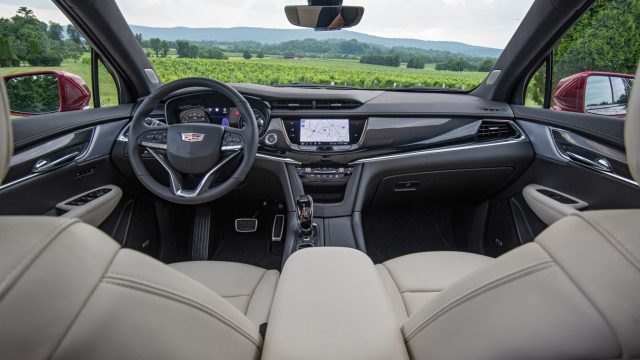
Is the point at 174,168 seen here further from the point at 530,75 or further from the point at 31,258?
the point at 530,75

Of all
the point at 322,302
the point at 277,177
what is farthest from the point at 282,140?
the point at 322,302

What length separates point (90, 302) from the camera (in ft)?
1.93

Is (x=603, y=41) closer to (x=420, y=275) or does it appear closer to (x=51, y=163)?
(x=420, y=275)

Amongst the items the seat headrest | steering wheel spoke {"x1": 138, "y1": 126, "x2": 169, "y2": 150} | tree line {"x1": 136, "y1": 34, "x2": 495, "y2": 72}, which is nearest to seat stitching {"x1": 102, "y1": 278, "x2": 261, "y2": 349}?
the seat headrest

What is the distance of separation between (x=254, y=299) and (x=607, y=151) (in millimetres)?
1722

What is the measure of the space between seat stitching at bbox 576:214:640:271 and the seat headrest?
0.96 meters

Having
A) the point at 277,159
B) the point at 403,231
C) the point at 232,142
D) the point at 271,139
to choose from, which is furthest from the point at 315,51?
the point at 403,231

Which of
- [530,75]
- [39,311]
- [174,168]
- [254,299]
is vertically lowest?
[254,299]

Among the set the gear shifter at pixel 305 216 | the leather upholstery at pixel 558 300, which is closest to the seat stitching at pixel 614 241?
the leather upholstery at pixel 558 300

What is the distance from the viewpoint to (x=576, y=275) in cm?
67

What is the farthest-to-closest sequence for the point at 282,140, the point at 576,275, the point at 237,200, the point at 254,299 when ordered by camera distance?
the point at 237,200 < the point at 282,140 < the point at 254,299 < the point at 576,275

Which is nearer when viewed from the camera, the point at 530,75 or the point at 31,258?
the point at 31,258

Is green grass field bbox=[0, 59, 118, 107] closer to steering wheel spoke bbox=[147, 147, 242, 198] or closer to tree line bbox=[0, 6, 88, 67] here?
tree line bbox=[0, 6, 88, 67]

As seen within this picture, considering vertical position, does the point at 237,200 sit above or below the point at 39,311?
below
